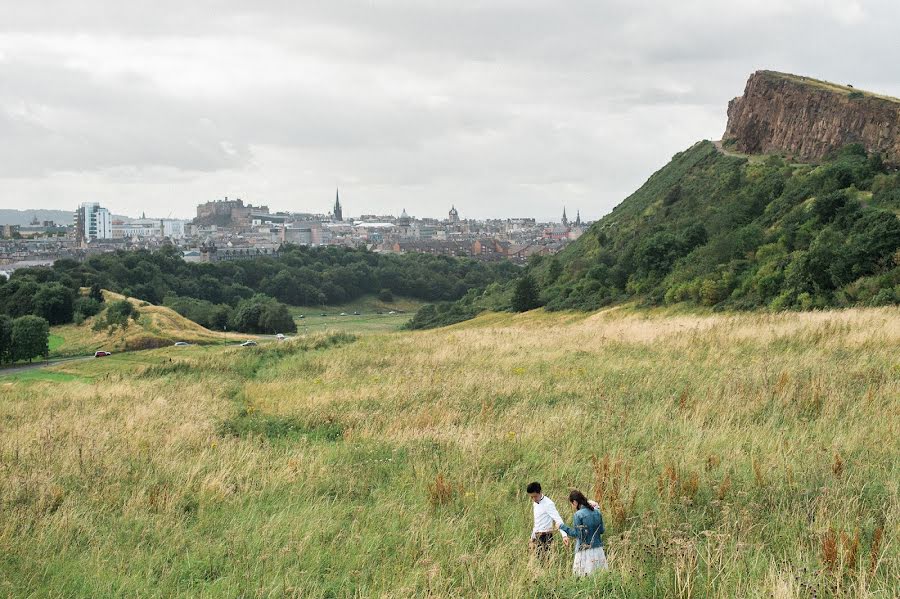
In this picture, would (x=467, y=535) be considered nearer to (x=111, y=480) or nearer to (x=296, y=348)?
(x=111, y=480)

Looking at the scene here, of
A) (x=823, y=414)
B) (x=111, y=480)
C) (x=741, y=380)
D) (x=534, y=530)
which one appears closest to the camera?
(x=534, y=530)

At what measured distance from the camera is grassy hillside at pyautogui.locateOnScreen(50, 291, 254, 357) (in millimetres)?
68375

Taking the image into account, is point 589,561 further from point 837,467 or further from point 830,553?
point 837,467

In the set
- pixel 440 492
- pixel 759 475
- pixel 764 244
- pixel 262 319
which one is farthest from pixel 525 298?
pixel 759 475

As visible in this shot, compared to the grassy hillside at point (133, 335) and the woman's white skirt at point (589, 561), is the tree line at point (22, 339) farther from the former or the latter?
the woman's white skirt at point (589, 561)

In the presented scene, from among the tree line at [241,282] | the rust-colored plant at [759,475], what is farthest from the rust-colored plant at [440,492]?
the tree line at [241,282]

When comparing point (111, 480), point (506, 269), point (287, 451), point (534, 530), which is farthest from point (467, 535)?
point (506, 269)

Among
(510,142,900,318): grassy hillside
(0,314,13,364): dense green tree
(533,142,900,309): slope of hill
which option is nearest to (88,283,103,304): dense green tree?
(0,314,13,364): dense green tree

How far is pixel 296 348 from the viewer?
2175 cm

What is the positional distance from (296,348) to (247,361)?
8.78 ft

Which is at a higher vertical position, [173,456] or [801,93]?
[801,93]

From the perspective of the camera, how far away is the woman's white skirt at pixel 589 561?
463cm

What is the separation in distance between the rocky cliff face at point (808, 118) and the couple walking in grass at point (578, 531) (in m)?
40.5

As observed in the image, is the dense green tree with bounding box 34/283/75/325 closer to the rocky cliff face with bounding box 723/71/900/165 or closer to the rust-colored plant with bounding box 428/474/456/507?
the rocky cliff face with bounding box 723/71/900/165
